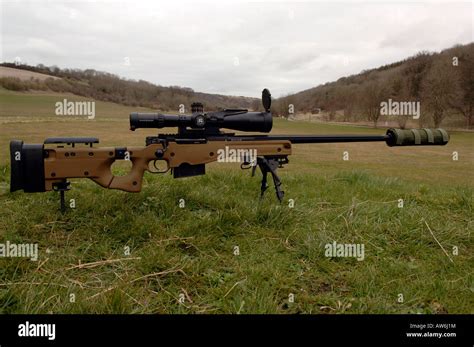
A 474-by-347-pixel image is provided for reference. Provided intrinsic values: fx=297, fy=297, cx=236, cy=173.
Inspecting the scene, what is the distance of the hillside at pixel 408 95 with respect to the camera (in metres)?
30.8

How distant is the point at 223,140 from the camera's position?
5.19 m

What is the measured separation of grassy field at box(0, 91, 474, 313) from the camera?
3160mm

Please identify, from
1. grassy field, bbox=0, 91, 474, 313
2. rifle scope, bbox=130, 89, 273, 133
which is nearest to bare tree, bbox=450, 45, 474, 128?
grassy field, bbox=0, 91, 474, 313

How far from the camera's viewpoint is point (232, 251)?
4.21 meters

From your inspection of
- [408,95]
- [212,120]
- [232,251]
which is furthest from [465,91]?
[232,251]

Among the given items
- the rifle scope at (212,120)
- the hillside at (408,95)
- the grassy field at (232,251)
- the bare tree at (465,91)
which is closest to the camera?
the grassy field at (232,251)

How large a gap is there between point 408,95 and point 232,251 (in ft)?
121

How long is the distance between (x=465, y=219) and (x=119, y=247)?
6.20 metres

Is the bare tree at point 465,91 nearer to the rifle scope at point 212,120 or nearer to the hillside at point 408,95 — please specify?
the hillside at point 408,95

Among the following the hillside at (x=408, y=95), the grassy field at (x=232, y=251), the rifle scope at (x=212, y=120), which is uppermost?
the hillside at (x=408, y=95)

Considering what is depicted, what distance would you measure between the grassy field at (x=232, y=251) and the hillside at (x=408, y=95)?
2170 centimetres

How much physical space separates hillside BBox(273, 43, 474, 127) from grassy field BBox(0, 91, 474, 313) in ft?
71.2

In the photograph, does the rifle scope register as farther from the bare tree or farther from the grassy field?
the bare tree

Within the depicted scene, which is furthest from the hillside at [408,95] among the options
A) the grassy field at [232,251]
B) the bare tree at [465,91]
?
the grassy field at [232,251]
